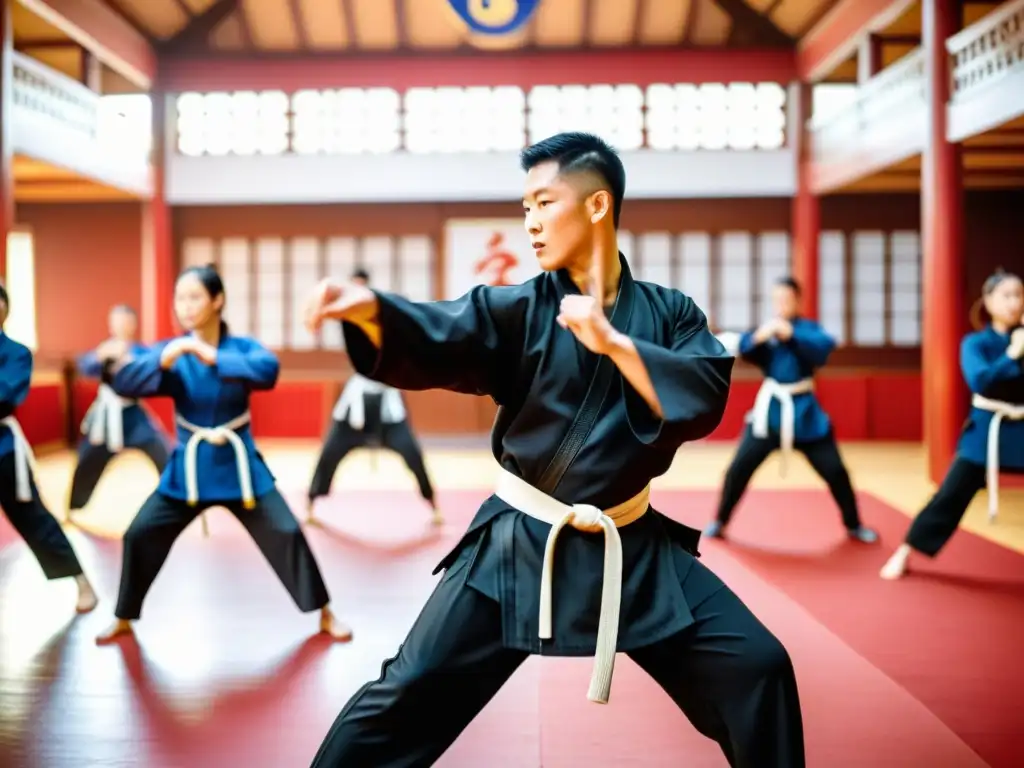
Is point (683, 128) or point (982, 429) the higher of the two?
point (683, 128)

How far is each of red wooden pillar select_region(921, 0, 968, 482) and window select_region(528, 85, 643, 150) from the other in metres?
4.00

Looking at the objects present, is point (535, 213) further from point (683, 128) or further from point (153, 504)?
point (683, 128)

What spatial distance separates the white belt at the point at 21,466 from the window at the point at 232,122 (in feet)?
26.7

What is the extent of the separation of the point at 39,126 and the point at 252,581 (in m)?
5.85

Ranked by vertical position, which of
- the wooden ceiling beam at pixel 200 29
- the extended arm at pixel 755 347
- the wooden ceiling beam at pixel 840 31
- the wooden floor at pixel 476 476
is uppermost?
the wooden ceiling beam at pixel 200 29

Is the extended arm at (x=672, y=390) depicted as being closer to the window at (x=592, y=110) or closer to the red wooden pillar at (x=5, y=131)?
the red wooden pillar at (x=5, y=131)

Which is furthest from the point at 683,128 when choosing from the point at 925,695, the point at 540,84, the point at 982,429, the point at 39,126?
the point at 925,695

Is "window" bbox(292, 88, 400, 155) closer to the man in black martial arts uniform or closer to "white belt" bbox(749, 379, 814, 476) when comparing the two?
"white belt" bbox(749, 379, 814, 476)

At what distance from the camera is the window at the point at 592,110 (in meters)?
10.9

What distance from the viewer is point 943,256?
7195 mm

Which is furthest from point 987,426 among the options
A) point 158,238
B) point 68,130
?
point 158,238

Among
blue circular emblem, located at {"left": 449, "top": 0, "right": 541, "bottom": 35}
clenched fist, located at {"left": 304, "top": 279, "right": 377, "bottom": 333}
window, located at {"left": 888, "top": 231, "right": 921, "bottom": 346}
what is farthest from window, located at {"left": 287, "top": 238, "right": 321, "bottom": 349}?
clenched fist, located at {"left": 304, "top": 279, "right": 377, "bottom": 333}

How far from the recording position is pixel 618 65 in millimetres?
10750

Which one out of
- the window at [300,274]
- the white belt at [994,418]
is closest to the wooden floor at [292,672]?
the white belt at [994,418]
